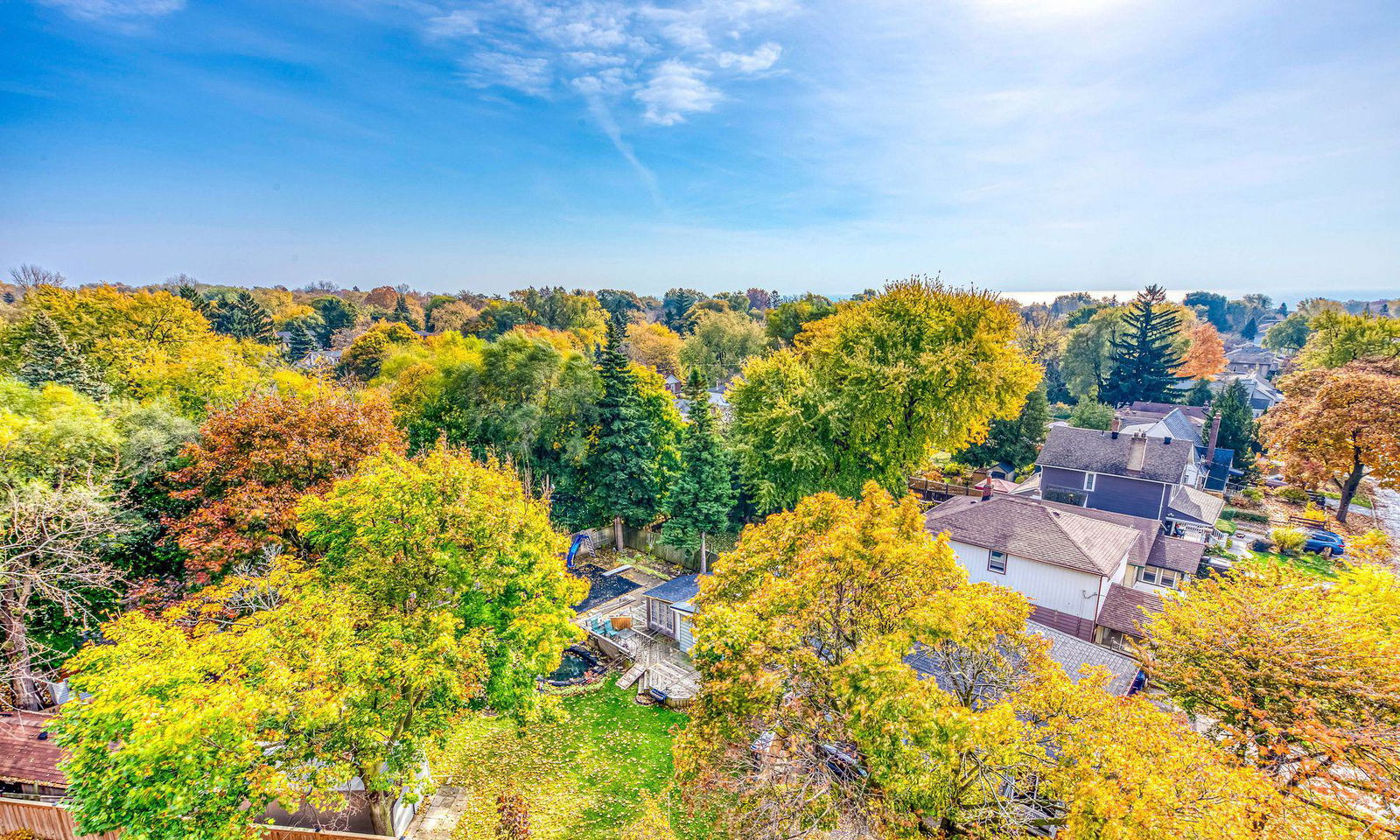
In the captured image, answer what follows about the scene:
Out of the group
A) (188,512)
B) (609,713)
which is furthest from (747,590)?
(188,512)

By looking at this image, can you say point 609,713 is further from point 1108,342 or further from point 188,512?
point 1108,342

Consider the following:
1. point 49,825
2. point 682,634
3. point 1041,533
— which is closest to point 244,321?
point 49,825

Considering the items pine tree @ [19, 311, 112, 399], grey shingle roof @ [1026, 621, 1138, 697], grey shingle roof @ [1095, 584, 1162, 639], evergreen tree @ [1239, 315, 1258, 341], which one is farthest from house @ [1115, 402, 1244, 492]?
evergreen tree @ [1239, 315, 1258, 341]

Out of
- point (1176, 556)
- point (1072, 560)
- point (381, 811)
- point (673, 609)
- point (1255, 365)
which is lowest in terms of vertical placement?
point (673, 609)

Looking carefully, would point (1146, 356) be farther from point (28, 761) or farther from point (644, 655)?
point (28, 761)

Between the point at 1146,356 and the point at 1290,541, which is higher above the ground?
the point at 1146,356

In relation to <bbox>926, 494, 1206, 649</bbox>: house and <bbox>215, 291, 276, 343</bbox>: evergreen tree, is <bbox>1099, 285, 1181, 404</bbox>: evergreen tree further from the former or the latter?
<bbox>215, 291, 276, 343</bbox>: evergreen tree

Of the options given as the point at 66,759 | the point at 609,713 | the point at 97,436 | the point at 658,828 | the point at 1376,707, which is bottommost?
the point at 609,713
